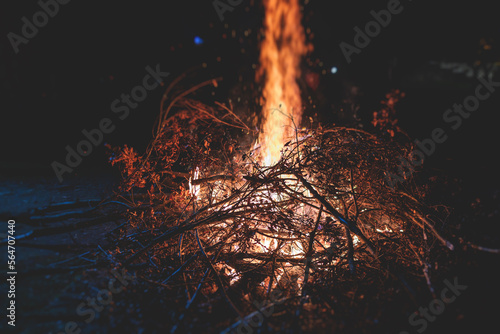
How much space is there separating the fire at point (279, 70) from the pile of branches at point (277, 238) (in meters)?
0.88

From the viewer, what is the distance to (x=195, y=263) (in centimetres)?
384

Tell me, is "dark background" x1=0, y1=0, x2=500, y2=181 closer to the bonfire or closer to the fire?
the fire

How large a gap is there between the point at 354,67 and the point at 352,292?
13.7 meters

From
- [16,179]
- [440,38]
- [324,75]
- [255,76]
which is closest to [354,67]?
[324,75]

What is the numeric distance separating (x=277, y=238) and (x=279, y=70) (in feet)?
12.9

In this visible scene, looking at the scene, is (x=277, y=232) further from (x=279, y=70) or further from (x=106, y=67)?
(x=106, y=67)

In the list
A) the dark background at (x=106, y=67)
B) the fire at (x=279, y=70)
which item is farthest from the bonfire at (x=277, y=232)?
the dark background at (x=106, y=67)

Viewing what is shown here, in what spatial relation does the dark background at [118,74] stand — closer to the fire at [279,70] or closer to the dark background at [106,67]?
the dark background at [106,67]

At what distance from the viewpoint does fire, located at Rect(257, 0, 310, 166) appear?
5758 mm

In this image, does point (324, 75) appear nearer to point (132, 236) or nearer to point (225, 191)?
point (225, 191)

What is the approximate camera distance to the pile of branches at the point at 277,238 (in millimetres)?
3094

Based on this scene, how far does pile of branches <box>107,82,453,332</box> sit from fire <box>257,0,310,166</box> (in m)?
0.88

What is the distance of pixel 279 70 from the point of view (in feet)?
20.2

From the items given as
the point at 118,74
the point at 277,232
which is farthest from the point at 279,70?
the point at 118,74
